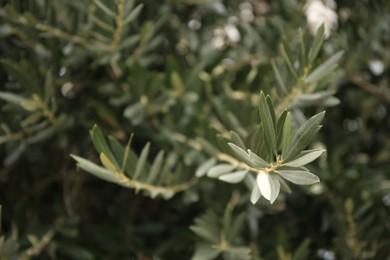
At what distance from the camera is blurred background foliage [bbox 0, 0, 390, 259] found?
0.69m

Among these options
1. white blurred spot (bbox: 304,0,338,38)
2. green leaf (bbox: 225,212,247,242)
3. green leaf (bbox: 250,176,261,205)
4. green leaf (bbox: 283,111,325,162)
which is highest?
green leaf (bbox: 283,111,325,162)

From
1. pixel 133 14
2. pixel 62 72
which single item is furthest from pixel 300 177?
pixel 62 72

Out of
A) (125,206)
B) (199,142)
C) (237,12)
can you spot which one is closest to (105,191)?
(125,206)

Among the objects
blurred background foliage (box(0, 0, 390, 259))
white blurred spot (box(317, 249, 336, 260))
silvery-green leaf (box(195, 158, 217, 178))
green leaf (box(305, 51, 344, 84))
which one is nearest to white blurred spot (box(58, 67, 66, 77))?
blurred background foliage (box(0, 0, 390, 259))

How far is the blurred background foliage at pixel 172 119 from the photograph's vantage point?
69cm

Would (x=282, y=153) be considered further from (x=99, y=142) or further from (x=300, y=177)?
(x=99, y=142)

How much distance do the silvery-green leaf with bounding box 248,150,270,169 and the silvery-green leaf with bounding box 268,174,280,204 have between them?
1cm

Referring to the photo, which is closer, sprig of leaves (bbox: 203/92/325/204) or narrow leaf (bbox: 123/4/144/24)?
sprig of leaves (bbox: 203/92/325/204)

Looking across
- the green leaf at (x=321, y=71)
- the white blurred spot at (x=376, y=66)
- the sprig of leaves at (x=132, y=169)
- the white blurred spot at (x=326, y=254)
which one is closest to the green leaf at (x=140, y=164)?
the sprig of leaves at (x=132, y=169)

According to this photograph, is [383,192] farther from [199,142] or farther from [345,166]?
[199,142]

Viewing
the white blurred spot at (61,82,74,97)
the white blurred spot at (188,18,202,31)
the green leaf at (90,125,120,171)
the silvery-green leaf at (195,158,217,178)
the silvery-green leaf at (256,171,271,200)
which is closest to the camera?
the silvery-green leaf at (256,171,271,200)

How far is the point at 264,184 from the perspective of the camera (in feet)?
1.46

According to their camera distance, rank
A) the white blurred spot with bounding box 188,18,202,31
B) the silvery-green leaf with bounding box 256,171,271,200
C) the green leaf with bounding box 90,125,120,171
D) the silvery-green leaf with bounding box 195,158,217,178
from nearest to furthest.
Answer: the silvery-green leaf with bounding box 256,171,271,200 → the green leaf with bounding box 90,125,120,171 → the silvery-green leaf with bounding box 195,158,217,178 → the white blurred spot with bounding box 188,18,202,31

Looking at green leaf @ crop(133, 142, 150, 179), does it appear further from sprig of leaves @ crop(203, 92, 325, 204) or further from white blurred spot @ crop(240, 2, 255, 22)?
white blurred spot @ crop(240, 2, 255, 22)
